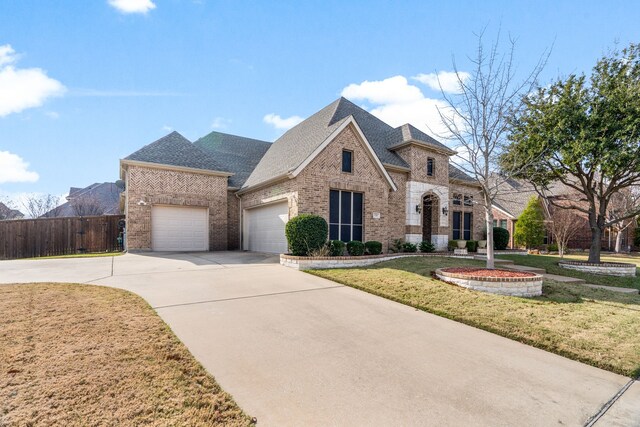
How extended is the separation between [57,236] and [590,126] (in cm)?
2454

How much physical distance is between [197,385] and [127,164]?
14.2m

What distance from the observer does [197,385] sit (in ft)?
9.87

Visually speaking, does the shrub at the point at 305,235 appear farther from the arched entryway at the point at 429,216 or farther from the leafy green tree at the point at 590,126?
the arched entryway at the point at 429,216

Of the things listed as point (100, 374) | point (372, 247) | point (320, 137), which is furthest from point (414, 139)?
point (100, 374)

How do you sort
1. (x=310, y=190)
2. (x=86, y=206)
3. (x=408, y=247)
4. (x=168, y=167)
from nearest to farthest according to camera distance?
(x=310, y=190)
(x=168, y=167)
(x=408, y=247)
(x=86, y=206)

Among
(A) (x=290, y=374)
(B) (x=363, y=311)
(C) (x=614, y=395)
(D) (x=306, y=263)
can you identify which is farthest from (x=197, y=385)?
(D) (x=306, y=263)

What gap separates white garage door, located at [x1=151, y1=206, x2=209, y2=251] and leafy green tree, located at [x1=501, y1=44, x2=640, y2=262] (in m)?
14.1

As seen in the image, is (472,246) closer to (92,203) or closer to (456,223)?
(456,223)

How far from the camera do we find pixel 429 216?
18094mm

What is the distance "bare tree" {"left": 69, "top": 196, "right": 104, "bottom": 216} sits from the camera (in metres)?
28.6

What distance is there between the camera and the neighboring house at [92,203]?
1147 inches

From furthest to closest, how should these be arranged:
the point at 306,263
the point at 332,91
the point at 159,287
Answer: the point at 332,91 < the point at 306,263 < the point at 159,287

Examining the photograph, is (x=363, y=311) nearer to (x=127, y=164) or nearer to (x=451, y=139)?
(x=451, y=139)

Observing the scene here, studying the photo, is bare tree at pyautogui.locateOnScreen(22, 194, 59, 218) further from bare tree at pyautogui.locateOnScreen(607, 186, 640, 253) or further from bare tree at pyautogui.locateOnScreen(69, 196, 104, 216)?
bare tree at pyautogui.locateOnScreen(607, 186, 640, 253)
